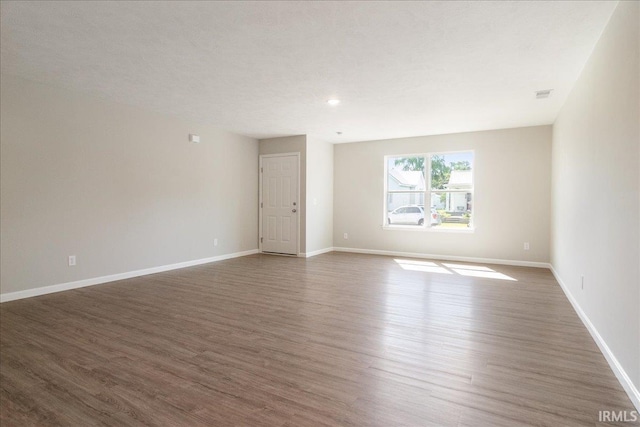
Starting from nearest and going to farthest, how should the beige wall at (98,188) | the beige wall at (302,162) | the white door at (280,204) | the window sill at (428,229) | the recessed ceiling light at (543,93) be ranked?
the beige wall at (98,188) → the recessed ceiling light at (543,93) → the window sill at (428,229) → the beige wall at (302,162) → the white door at (280,204)

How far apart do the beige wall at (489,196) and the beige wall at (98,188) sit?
3066 millimetres

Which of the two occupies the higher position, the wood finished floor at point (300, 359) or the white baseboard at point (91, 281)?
the white baseboard at point (91, 281)

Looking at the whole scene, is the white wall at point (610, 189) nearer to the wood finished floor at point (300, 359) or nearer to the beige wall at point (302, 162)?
the wood finished floor at point (300, 359)

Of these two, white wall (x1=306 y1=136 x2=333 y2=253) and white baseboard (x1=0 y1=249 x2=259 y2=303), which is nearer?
white baseboard (x1=0 y1=249 x2=259 y2=303)

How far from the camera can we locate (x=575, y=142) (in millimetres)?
3760

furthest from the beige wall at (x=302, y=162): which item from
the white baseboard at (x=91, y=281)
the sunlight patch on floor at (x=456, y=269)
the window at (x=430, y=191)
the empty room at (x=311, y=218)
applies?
the sunlight patch on floor at (x=456, y=269)

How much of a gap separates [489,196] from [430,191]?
1076 millimetres

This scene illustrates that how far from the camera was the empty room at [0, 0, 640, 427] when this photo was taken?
2.02 m

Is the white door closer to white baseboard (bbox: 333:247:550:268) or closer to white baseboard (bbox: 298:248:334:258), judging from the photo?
white baseboard (bbox: 298:248:334:258)

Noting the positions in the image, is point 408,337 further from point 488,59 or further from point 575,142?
point 575,142

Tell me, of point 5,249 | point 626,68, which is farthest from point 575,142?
point 5,249

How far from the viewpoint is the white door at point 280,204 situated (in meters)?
7.07

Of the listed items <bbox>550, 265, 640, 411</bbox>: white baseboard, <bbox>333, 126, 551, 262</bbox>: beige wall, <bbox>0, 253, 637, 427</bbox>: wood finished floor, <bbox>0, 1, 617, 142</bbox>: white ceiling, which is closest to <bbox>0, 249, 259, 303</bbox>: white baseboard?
<bbox>0, 253, 637, 427</bbox>: wood finished floor

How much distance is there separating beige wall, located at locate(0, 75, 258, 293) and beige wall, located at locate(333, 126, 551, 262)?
3066mm
